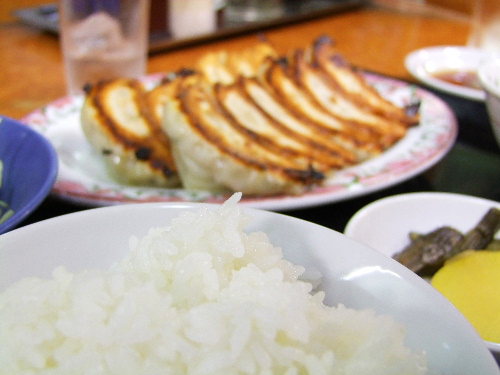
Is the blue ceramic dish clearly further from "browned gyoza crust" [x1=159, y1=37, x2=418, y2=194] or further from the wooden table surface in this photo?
the wooden table surface

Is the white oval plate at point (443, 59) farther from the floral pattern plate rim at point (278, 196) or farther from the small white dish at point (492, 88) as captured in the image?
the small white dish at point (492, 88)

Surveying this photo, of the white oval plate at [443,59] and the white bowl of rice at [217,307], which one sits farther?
the white oval plate at [443,59]

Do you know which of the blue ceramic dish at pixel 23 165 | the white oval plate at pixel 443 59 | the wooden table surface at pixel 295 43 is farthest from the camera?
the white oval plate at pixel 443 59

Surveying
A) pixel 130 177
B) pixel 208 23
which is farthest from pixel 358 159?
pixel 208 23

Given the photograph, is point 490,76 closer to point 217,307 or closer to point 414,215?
point 414,215

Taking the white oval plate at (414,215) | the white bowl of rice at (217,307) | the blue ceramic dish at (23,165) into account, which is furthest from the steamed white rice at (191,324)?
the white oval plate at (414,215)

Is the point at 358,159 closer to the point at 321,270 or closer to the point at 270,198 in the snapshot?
the point at 270,198

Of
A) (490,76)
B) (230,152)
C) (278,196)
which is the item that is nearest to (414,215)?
(278,196)
